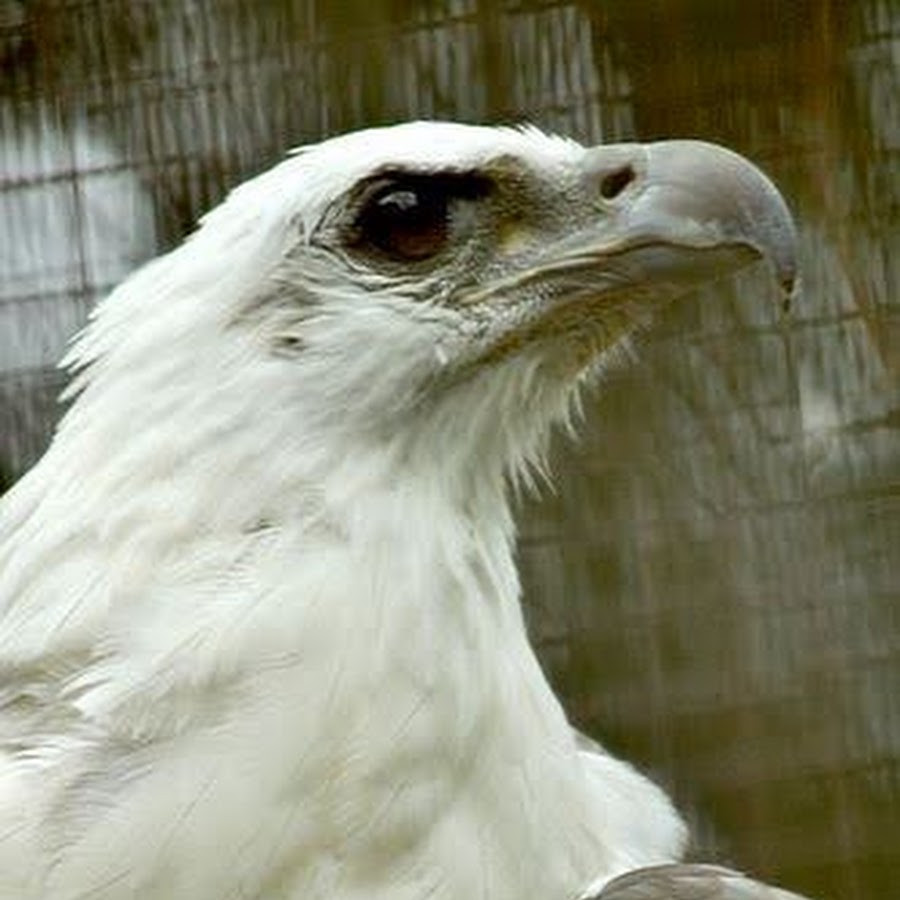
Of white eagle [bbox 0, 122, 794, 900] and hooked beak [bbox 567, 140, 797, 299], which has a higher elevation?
hooked beak [bbox 567, 140, 797, 299]

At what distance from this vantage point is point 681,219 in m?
1.59

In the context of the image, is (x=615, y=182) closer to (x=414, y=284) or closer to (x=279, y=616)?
(x=414, y=284)

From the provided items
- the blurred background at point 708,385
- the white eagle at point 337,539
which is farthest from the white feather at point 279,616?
the blurred background at point 708,385

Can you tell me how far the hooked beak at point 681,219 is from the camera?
1.58 meters

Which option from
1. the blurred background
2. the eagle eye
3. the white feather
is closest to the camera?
the white feather

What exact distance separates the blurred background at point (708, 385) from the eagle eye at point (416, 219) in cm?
74

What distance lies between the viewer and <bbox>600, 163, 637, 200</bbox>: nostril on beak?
163 cm

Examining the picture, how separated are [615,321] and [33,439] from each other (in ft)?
3.02

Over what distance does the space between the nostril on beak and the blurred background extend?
715mm

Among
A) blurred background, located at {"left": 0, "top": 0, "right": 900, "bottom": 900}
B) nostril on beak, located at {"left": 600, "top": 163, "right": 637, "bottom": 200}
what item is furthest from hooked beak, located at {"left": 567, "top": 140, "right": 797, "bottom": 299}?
blurred background, located at {"left": 0, "top": 0, "right": 900, "bottom": 900}

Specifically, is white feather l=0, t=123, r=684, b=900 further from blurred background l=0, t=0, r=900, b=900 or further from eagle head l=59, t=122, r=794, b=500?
blurred background l=0, t=0, r=900, b=900

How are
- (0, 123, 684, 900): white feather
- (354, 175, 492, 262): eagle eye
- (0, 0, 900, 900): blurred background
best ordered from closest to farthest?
(0, 123, 684, 900): white feather, (354, 175, 492, 262): eagle eye, (0, 0, 900, 900): blurred background

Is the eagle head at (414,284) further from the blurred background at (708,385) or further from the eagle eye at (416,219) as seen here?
the blurred background at (708,385)

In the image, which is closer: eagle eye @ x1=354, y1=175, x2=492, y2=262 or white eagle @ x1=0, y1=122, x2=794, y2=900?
white eagle @ x1=0, y1=122, x2=794, y2=900
